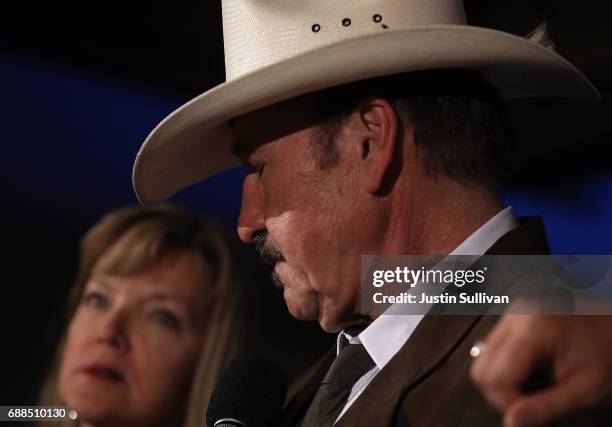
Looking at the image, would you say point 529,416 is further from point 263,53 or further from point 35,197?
point 35,197

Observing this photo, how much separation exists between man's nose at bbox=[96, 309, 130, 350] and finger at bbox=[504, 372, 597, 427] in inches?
48.0

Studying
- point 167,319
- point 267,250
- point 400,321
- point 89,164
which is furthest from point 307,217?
point 89,164

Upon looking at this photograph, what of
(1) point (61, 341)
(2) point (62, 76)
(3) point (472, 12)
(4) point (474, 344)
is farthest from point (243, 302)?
(4) point (474, 344)

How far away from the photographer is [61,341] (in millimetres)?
2010

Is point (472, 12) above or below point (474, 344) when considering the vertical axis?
above

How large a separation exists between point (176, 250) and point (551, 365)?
4.21 feet

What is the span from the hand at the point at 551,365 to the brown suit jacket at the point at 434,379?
Answer: 155 mm

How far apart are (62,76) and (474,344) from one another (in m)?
1.36

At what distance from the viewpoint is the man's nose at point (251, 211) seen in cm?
150

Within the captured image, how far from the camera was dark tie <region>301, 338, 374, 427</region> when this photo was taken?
55.1 inches

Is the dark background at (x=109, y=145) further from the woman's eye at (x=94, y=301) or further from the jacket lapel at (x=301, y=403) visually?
the jacket lapel at (x=301, y=403)

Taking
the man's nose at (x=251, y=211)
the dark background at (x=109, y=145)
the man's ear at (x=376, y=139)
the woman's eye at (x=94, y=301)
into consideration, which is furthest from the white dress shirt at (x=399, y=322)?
the woman's eye at (x=94, y=301)

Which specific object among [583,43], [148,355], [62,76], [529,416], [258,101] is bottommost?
[529,416]

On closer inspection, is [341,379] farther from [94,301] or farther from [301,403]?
[94,301]
